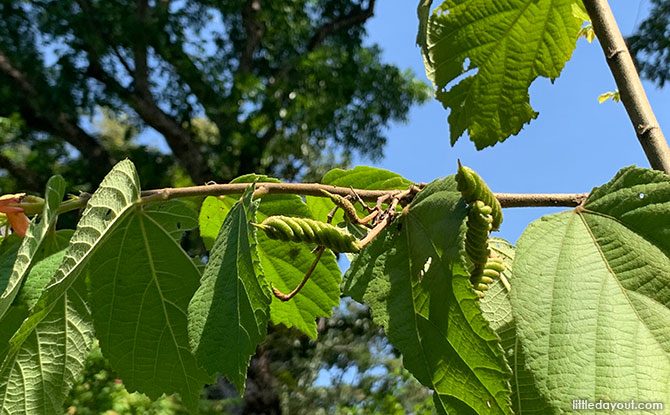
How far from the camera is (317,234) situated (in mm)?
410

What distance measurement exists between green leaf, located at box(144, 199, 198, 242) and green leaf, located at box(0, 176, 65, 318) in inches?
4.4

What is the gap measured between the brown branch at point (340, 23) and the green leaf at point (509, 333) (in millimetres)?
8567

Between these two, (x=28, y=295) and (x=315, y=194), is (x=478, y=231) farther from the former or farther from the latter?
(x=28, y=295)

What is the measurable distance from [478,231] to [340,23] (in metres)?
9.10

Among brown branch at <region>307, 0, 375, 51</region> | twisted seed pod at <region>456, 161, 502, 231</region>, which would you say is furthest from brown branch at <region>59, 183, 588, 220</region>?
brown branch at <region>307, 0, 375, 51</region>

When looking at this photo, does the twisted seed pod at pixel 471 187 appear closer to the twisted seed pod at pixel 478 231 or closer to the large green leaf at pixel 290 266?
the twisted seed pod at pixel 478 231

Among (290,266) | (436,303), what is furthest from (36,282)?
(436,303)

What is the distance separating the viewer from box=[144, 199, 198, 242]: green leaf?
66cm

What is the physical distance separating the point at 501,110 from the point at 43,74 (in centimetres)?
710

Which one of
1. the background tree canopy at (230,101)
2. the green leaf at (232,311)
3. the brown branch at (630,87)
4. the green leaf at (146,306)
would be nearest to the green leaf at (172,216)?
the green leaf at (146,306)

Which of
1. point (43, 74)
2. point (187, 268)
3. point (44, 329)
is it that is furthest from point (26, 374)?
point (43, 74)

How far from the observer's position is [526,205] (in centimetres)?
48

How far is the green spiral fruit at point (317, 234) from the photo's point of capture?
1.32ft

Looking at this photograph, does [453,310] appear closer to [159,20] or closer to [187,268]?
[187,268]
